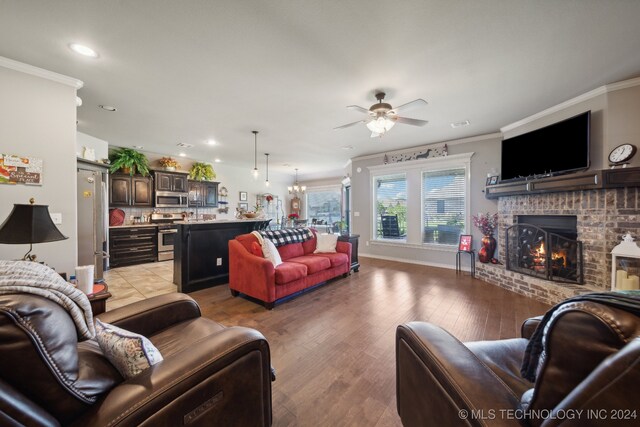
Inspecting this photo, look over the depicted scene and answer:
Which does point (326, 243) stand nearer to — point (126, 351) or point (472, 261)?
point (472, 261)

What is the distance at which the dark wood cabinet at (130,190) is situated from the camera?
5344mm

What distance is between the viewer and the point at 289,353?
210cm

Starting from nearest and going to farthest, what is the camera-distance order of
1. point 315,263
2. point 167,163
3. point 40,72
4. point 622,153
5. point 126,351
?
point 126,351 < point 40,72 < point 622,153 < point 315,263 < point 167,163

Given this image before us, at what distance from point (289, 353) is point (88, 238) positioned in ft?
11.3

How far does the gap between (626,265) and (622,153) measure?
1253 millimetres

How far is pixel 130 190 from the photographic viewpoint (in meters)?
5.57

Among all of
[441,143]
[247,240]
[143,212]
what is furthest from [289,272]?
[143,212]

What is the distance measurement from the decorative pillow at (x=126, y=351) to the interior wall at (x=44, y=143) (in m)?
2.49

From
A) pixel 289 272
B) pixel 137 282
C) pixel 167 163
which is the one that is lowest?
pixel 137 282

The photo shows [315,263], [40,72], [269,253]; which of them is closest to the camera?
[40,72]

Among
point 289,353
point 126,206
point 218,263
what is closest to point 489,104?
point 289,353

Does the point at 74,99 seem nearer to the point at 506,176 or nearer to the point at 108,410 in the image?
the point at 108,410

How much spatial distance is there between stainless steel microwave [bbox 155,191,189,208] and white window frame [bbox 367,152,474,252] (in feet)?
16.3

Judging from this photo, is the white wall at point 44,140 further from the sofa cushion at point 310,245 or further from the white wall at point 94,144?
the sofa cushion at point 310,245
